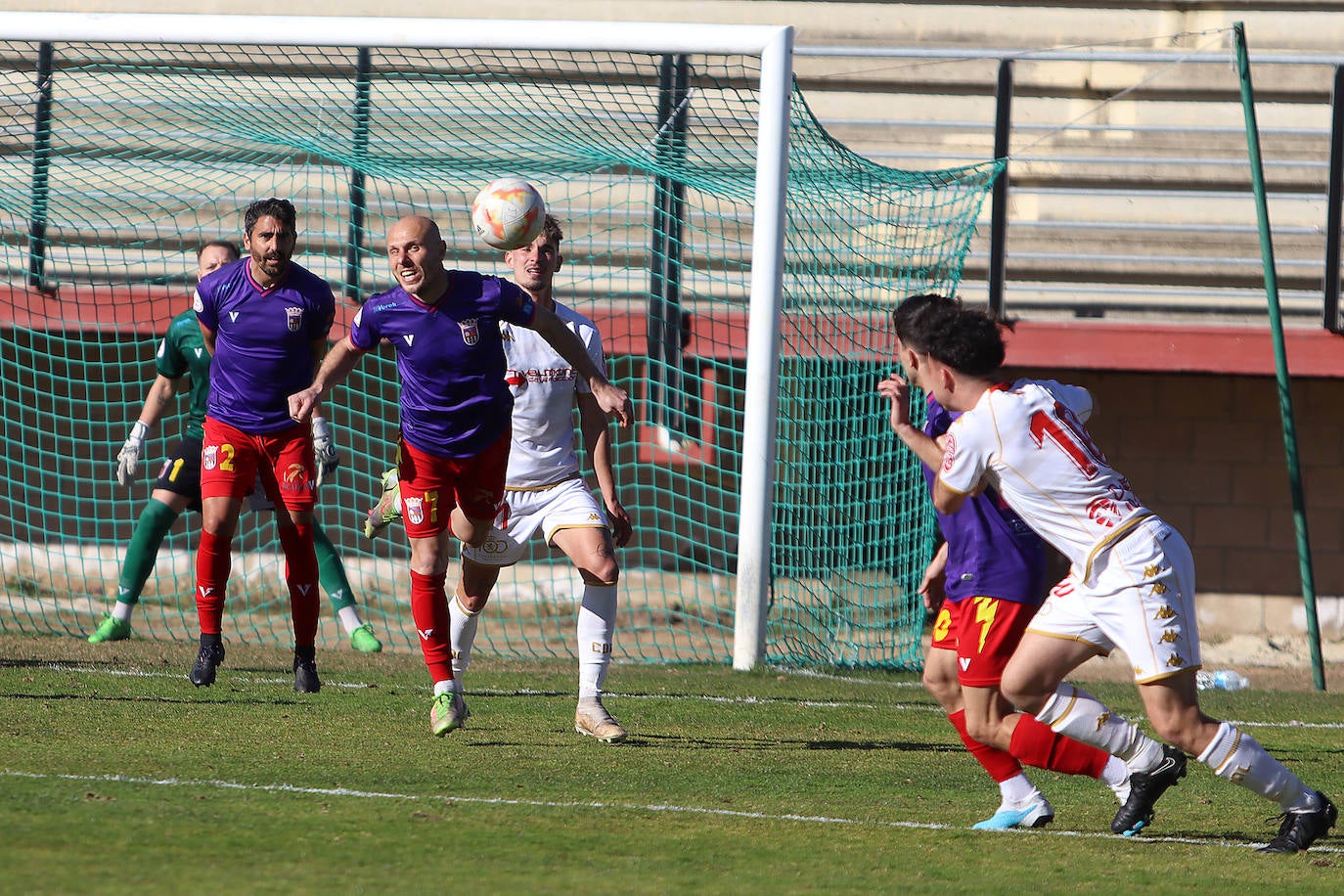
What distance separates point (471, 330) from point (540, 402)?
0.74 metres

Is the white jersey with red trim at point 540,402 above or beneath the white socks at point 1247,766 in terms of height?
above

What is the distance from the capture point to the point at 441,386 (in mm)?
5797

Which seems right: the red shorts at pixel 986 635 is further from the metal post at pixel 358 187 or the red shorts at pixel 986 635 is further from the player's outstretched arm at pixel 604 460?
the metal post at pixel 358 187

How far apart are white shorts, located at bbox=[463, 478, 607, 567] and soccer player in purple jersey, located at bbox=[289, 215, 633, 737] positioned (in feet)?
0.89

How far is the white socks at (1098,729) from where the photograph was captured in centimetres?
452

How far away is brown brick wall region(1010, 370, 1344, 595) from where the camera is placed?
11445 millimetres

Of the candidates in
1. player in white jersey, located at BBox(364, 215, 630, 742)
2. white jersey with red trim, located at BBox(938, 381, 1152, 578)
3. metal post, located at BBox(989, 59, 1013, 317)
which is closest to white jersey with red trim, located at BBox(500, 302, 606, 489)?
player in white jersey, located at BBox(364, 215, 630, 742)

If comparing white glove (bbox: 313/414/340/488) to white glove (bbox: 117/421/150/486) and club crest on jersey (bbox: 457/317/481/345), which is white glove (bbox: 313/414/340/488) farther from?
club crest on jersey (bbox: 457/317/481/345)

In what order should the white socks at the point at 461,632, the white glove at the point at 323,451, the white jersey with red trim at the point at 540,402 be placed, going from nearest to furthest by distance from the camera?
the white jersey with red trim at the point at 540,402 → the white socks at the point at 461,632 → the white glove at the point at 323,451

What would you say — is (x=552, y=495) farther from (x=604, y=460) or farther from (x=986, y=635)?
(x=986, y=635)

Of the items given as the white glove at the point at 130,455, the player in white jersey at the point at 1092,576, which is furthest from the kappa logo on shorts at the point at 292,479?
the player in white jersey at the point at 1092,576

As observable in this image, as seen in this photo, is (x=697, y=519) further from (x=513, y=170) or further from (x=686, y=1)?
(x=686, y=1)

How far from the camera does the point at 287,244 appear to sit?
6.75m

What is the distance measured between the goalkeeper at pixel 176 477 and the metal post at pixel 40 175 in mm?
2994
